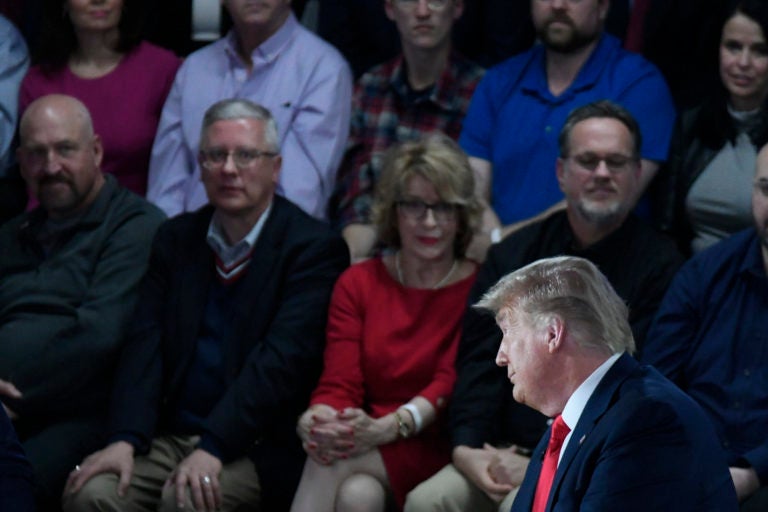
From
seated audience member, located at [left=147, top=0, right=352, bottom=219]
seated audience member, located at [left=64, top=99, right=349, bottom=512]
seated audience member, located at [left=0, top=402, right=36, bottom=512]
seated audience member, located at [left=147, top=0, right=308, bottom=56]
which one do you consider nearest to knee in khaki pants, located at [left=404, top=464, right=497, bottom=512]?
seated audience member, located at [left=64, top=99, right=349, bottom=512]

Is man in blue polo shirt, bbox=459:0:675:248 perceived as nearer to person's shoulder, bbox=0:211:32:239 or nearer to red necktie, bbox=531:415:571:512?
person's shoulder, bbox=0:211:32:239

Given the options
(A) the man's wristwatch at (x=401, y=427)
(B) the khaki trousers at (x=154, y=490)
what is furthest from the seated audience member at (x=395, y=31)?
(B) the khaki trousers at (x=154, y=490)

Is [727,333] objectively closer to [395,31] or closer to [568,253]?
[568,253]

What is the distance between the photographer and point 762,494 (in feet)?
11.3

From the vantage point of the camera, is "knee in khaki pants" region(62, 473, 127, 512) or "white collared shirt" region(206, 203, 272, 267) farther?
"white collared shirt" region(206, 203, 272, 267)

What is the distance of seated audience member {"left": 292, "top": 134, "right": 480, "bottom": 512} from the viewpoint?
379cm

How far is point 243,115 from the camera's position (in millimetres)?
4184

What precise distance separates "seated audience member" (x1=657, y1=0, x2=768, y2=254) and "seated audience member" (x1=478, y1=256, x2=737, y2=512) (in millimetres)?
1669

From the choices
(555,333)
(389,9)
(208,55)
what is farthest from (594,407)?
(208,55)

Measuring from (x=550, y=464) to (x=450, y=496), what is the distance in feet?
3.59

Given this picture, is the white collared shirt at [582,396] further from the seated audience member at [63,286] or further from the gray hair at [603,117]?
the seated audience member at [63,286]

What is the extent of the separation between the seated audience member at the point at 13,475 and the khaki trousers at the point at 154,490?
3.01 ft

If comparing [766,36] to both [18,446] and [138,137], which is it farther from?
[18,446]

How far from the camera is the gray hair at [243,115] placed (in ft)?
13.7
